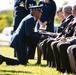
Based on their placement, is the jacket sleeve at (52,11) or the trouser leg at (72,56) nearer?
the trouser leg at (72,56)

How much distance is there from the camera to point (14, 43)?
10.6m

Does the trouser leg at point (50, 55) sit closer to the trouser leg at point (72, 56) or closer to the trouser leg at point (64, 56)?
the trouser leg at point (64, 56)

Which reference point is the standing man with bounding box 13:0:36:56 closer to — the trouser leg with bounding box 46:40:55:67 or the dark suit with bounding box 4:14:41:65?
the dark suit with bounding box 4:14:41:65

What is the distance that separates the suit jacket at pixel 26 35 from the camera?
10.3m

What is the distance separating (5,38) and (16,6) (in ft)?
56.6

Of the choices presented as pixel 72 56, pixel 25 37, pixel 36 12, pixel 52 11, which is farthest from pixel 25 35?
pixel 72 56

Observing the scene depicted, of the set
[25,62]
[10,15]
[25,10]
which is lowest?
[10,15]

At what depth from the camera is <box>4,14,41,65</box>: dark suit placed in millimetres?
10328

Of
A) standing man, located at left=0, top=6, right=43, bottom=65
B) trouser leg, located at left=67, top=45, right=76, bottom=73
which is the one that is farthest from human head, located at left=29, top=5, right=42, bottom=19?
trouser leg, located at left=67, top=45, right=76, bottom=73

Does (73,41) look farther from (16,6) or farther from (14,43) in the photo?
(16,6)

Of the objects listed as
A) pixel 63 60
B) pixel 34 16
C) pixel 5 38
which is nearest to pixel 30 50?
pixel 34 16

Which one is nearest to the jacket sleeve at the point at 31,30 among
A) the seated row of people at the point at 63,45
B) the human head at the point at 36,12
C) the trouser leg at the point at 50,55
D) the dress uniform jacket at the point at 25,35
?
the dress uniform jacket at the point at 25,35

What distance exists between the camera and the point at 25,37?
10.6 metres

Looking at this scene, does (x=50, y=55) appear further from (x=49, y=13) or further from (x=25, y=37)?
(x=49, y=13)
